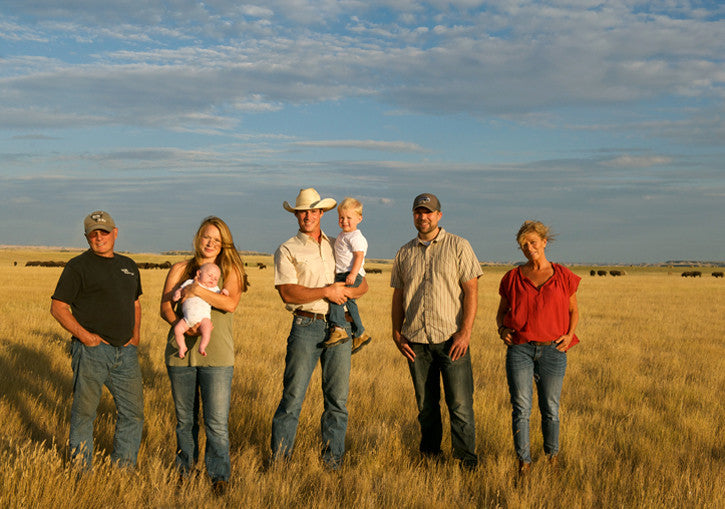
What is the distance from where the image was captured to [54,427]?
699 cm

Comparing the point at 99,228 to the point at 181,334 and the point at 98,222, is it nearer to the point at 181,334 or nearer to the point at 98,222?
the point at 98,222

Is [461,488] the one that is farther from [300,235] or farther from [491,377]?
[491,377]

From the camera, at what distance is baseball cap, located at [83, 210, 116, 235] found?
502cm

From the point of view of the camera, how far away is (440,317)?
564 centimetres

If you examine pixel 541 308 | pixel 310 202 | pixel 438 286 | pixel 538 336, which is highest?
pixel 310 202

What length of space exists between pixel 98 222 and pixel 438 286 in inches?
118

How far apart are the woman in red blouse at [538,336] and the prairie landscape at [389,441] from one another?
507 mm

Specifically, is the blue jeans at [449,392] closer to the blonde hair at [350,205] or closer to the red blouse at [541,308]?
the red blouse at [541,308]

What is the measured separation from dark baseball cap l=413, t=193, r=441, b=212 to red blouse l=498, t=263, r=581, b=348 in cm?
90

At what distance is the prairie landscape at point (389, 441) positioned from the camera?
4.86 m

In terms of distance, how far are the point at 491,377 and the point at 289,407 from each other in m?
6.02

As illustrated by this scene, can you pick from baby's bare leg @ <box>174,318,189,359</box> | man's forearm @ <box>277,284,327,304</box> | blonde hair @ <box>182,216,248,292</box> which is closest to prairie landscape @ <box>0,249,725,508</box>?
baby's bare leg @ <box>174,318,189,359</box>

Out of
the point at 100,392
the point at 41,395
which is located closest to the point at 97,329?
the point at 100,392

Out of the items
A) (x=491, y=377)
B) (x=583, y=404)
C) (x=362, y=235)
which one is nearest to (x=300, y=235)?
(x=362, y=235)
